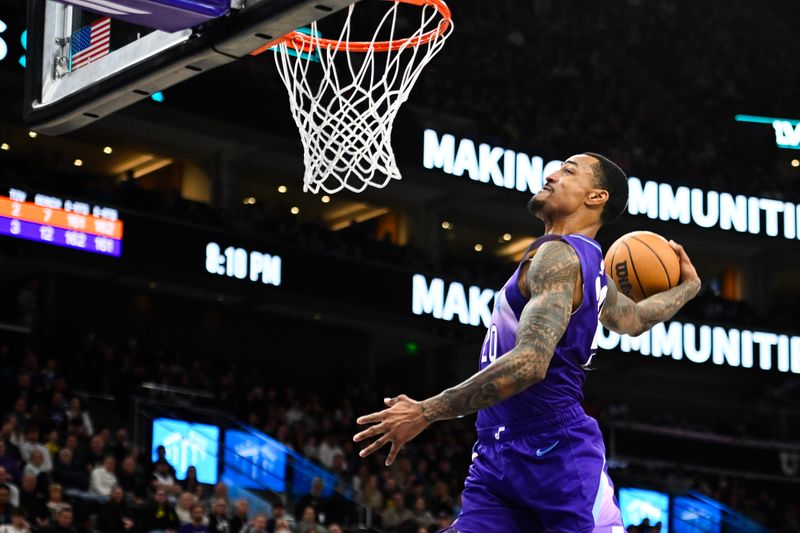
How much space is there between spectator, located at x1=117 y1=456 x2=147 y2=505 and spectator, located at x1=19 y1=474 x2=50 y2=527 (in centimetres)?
128

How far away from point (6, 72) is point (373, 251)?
316 inches

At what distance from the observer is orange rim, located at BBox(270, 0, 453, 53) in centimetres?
830

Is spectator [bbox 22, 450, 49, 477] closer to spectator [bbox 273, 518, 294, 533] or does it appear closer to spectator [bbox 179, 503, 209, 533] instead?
spectator [bbox 179, 503, 209, 533]

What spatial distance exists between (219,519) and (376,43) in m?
7.73

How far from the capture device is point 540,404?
4.89m

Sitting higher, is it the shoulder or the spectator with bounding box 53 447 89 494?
the shoulder

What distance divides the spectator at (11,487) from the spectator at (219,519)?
2135 millimetres

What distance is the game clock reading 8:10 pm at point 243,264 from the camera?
24.6 metres

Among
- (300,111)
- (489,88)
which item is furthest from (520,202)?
(300,111)

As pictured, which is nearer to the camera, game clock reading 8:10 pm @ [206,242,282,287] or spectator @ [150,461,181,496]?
spectator @ [150,461,181,496]

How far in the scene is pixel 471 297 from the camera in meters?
Answer: 27.0

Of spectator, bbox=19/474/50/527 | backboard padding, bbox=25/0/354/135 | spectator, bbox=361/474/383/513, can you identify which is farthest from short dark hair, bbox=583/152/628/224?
spectator, bbox=361/474/383/513

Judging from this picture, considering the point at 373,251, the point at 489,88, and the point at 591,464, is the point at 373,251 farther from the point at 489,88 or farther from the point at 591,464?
the point at 591,464

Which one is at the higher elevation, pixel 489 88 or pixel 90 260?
pixel 489 88
